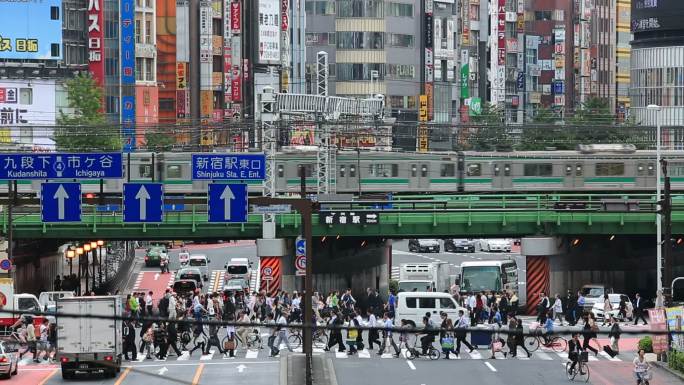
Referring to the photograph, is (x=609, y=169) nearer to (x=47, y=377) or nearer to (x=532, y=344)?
(x=532, y=344)

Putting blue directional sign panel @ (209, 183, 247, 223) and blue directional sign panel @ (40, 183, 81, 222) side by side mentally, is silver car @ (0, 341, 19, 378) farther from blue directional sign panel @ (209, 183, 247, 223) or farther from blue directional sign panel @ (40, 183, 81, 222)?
blue directional sign panel @ (209, 183, 247, 223)

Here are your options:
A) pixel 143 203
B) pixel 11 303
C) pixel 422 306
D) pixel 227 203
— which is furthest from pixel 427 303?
pixel 11 303

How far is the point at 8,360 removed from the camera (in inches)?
1660

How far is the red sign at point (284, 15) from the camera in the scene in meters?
121

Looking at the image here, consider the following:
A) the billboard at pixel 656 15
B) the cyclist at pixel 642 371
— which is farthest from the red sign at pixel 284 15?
the cyclist at pixel 642 371

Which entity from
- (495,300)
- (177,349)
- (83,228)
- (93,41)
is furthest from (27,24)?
(177,349)

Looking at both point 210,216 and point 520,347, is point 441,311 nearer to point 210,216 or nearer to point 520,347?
point 520,347

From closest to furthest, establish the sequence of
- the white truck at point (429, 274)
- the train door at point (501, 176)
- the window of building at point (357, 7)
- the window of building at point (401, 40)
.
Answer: the white truck at point (429, 274) < the train door at point (501, 176) < the window of building at point (357, 7) < the window of building at point (401, 40)

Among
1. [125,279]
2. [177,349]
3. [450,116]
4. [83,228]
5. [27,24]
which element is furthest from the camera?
[450,116]

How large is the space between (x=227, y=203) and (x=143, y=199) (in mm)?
2667

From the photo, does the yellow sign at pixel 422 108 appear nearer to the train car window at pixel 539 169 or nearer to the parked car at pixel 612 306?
the train car window at pixel 539 169

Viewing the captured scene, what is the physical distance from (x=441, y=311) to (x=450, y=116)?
283 feet

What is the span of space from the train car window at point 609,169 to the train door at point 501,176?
4.85 m

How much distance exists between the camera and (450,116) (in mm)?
138375
